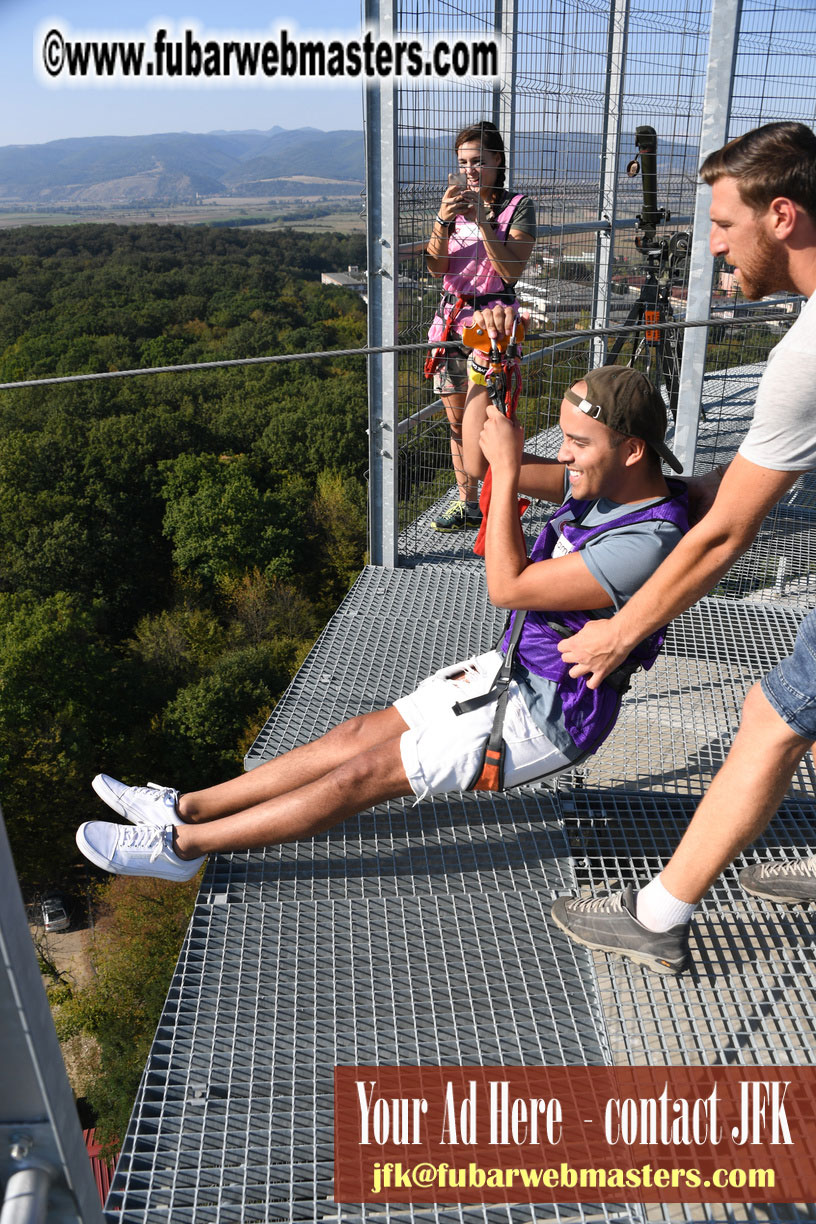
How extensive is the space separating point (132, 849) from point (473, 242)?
9.46 ft

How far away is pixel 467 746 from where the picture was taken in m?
2.32

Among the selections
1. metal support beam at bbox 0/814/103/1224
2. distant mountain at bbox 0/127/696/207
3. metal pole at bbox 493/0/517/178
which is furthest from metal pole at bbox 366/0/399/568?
distant mountain at bbox 0/127/696/207

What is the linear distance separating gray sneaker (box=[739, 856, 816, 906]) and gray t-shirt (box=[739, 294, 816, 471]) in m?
1.12

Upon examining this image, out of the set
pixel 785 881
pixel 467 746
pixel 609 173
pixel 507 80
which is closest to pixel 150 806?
pixel 467 746

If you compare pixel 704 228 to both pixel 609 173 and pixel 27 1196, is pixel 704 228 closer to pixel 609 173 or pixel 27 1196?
pixel 609 173

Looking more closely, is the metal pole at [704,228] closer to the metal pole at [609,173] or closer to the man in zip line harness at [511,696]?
the man in zip line harness at [511,696]

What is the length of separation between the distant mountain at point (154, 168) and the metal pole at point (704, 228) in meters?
87.4

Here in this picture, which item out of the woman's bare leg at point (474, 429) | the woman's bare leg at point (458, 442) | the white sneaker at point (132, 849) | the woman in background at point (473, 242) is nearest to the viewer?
the white sneaker at point (132, 849)

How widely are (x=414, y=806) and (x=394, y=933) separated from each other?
0.50 m

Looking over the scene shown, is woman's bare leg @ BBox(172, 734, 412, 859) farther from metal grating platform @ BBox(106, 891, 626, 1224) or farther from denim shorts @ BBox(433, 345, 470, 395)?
denim shorts @ BBox(433, 345, 470, 395)

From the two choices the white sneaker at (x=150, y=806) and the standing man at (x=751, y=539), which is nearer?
the standing man at (x=751, y=539)

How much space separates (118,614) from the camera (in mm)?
32312

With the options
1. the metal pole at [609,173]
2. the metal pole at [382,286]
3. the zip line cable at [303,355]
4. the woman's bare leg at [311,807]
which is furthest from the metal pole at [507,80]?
the woman's bare leg at [311,807]

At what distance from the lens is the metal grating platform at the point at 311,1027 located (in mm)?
1812
